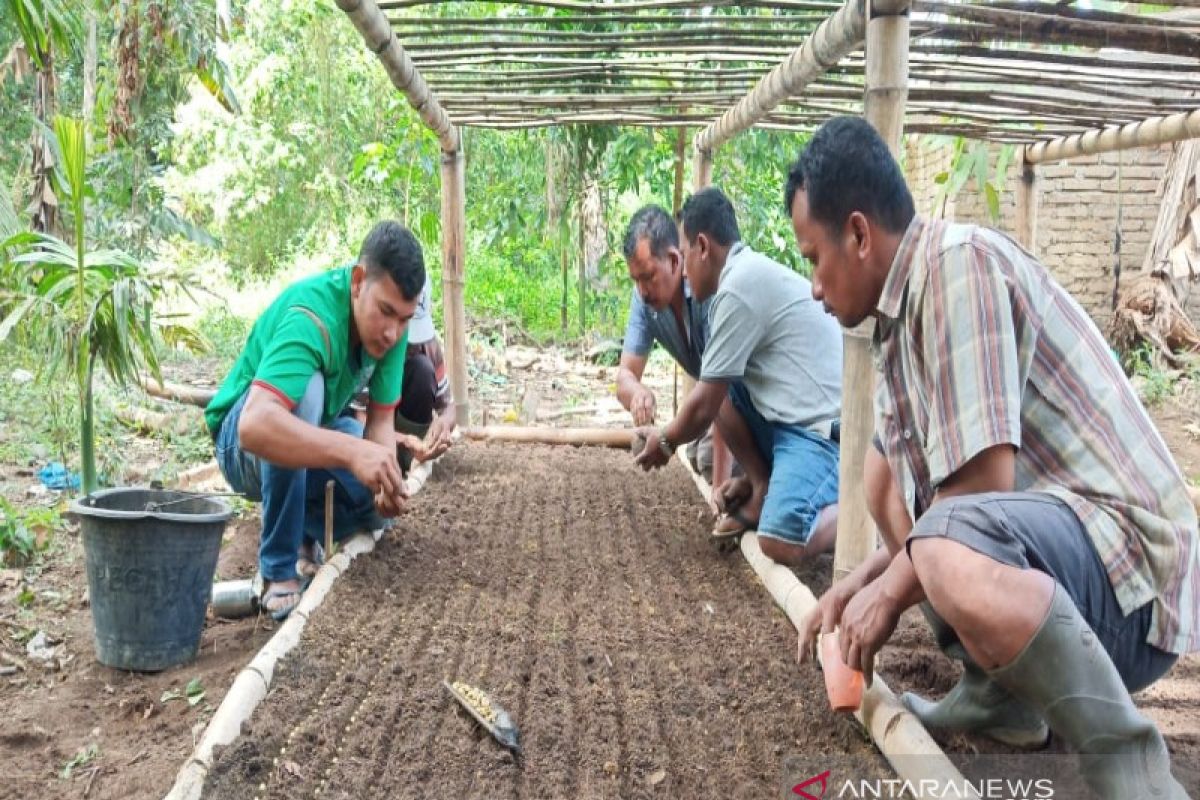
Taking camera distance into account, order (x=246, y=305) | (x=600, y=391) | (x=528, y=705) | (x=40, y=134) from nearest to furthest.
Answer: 1. (x=528, y=705)
2. (x=40, y=134)
3. (x=600, y=391)
4. (x=246, y=305)

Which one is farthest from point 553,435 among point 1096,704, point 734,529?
point 1096,704

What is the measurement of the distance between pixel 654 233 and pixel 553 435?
2.59m

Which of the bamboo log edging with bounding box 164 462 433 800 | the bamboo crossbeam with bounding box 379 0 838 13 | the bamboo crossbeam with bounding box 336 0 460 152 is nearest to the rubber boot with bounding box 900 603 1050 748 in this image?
the bamboo log edging with bounding box 164 462 433 800

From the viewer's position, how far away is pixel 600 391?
8.73 m

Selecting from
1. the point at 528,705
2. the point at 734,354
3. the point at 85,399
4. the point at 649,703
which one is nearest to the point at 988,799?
the point at 649,703

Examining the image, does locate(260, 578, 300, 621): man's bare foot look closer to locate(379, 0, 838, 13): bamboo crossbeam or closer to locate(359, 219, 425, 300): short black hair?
locate(359, 219, 425, 300): short black hair

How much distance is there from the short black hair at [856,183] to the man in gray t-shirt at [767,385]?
1.61 metres

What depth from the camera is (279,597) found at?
3.30 m

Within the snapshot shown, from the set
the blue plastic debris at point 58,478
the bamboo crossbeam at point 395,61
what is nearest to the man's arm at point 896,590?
the bamboo crossbeam at point 395,61

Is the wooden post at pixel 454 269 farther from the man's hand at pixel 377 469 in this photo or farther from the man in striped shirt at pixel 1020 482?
the man in striped shirt at pixel 1020 482

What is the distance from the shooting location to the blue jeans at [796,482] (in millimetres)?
3441

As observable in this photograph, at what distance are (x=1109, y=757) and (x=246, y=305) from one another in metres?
13.0

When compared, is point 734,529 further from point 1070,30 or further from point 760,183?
point 760,183

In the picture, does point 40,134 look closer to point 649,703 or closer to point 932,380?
point 649,703
